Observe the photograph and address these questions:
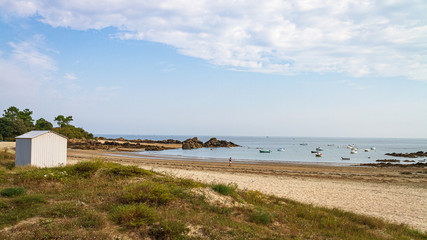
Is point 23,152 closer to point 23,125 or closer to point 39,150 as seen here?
point 39,150

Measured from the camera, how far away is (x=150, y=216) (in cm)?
709

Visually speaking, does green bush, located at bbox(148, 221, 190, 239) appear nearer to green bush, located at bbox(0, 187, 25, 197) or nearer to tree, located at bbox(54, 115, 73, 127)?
green bush, located at bbox(0, 187, 25, 197)

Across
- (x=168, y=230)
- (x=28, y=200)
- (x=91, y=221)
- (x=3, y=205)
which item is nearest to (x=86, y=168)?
(x=28, y=200)

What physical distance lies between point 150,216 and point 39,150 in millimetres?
13411

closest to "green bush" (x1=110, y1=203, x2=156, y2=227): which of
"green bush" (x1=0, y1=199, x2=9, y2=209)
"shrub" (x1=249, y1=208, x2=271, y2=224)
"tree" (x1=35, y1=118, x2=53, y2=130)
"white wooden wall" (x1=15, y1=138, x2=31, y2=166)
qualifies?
"shrub" (x1=249, y1=208, x2=271, y2=224)

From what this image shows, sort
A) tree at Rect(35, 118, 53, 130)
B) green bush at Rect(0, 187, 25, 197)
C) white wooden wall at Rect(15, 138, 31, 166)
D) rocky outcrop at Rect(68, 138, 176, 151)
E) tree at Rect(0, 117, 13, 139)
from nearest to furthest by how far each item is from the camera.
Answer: green bush at Rect(0, 187, 25, 197) < white wooden wall at Rect(15, 138, 31, 166) < tree at Rect(0, 117, 13, 139) < rocky outcrop at Rect(68, 138, 176, 151) < tree at Rect(35, 118, 53, 130)

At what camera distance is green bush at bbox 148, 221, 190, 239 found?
6.54 meters

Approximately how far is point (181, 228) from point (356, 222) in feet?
19.7

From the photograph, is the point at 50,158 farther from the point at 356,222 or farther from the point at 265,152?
the point at 265,152

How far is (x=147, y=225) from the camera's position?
6.93 meters

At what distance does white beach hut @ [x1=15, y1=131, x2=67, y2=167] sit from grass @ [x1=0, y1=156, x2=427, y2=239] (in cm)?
629

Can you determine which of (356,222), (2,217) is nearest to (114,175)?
(2,217)

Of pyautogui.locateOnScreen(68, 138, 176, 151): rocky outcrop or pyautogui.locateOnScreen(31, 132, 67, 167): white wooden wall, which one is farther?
pyautogui.locateOnScreen(68, 138, 176, 151): rocky outcrop

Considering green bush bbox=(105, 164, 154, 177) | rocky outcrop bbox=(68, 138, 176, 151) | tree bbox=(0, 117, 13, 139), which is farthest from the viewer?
rocky outcrop bbox=(68, 138, 176, 151)
